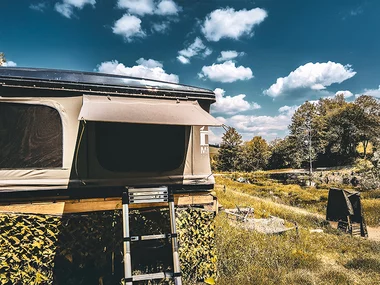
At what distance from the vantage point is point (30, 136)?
3686 millimetres

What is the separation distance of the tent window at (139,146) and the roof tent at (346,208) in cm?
911

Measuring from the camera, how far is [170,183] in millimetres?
4230

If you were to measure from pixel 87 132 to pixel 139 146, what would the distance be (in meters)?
0.85

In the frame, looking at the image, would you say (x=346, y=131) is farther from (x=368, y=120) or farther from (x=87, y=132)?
(x=87, y=132)

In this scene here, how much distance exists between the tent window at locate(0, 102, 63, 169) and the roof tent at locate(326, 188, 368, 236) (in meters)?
10.9

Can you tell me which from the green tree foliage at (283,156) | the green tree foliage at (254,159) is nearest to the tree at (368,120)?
the green tree foliage at (283,156)

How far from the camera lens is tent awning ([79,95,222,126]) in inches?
129

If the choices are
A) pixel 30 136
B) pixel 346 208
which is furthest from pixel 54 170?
pixel 346 208

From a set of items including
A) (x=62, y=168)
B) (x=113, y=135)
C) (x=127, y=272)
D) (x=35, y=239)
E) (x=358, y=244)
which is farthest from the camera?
(x=358, y=244)

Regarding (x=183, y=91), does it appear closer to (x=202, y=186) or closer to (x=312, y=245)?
(x=202, y=186)

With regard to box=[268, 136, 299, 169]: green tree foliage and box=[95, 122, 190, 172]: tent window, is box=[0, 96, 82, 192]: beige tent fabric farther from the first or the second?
box=[268, 136, 299, 169]: green tree foliage

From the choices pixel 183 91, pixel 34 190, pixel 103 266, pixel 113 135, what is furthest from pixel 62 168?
pixel 183 91

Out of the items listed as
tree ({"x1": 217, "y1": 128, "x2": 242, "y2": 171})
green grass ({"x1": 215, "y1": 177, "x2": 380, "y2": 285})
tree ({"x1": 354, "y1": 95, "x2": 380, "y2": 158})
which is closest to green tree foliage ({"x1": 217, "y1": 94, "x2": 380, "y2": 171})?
tree ({"x1": 354, "y1": 95, "x2": 380, "y2": 158})

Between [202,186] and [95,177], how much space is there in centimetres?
185
